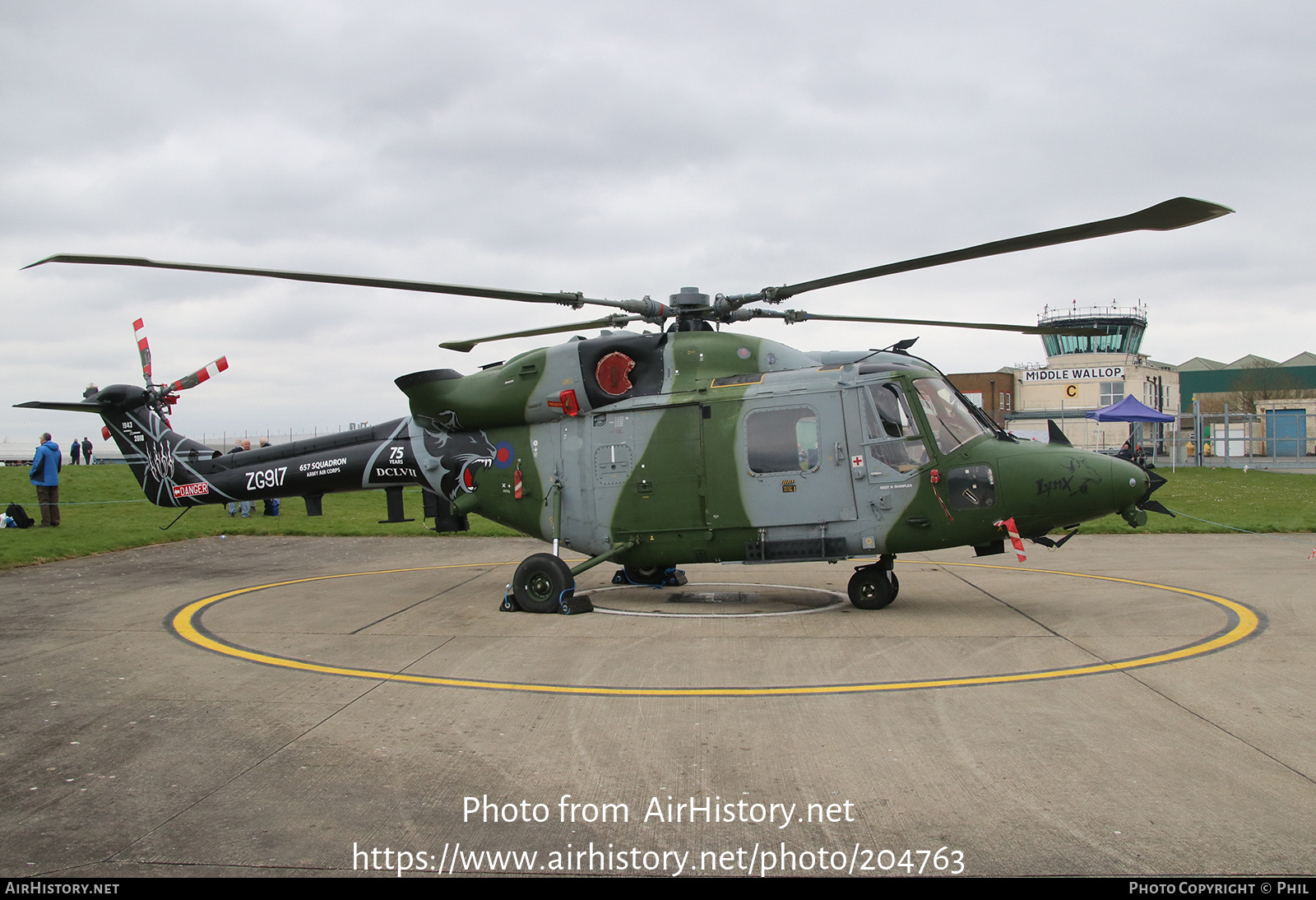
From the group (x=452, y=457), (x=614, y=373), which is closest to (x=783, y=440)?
(x=614, y=373)

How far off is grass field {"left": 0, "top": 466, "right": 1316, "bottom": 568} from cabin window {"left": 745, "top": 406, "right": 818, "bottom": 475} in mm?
11165

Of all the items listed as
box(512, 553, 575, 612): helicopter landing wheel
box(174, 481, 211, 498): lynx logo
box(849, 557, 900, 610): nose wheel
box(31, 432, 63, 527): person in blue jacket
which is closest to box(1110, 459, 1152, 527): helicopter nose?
box(849, 557, 900, 610): nose wheel

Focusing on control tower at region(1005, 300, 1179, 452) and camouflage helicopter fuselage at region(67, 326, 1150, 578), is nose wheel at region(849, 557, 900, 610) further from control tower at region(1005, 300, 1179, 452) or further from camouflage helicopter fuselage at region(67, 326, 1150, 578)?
control tower at region(1005, 300, 1179, 452)

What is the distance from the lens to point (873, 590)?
1024cm

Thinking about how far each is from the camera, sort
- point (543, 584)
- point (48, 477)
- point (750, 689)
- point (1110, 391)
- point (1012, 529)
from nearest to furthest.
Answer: point (750, 689)
point (1012, 529)
point (543, 584)
point (48, 477)
point (1110, 391)

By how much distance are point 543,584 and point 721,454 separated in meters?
2.67

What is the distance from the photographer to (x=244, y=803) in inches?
184

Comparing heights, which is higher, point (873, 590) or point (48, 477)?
point (48, 477)

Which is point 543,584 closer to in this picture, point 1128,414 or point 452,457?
point 452,457

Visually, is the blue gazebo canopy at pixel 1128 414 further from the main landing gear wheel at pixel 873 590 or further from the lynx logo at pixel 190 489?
the lynx logo at pixel 190 489

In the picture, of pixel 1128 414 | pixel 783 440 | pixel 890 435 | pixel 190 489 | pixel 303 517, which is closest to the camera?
pixel 890 435

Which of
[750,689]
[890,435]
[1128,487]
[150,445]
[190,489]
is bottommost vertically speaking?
[750,689]

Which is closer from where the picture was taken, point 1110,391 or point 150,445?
point 150,445

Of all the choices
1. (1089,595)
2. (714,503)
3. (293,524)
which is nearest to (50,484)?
(293,524)
